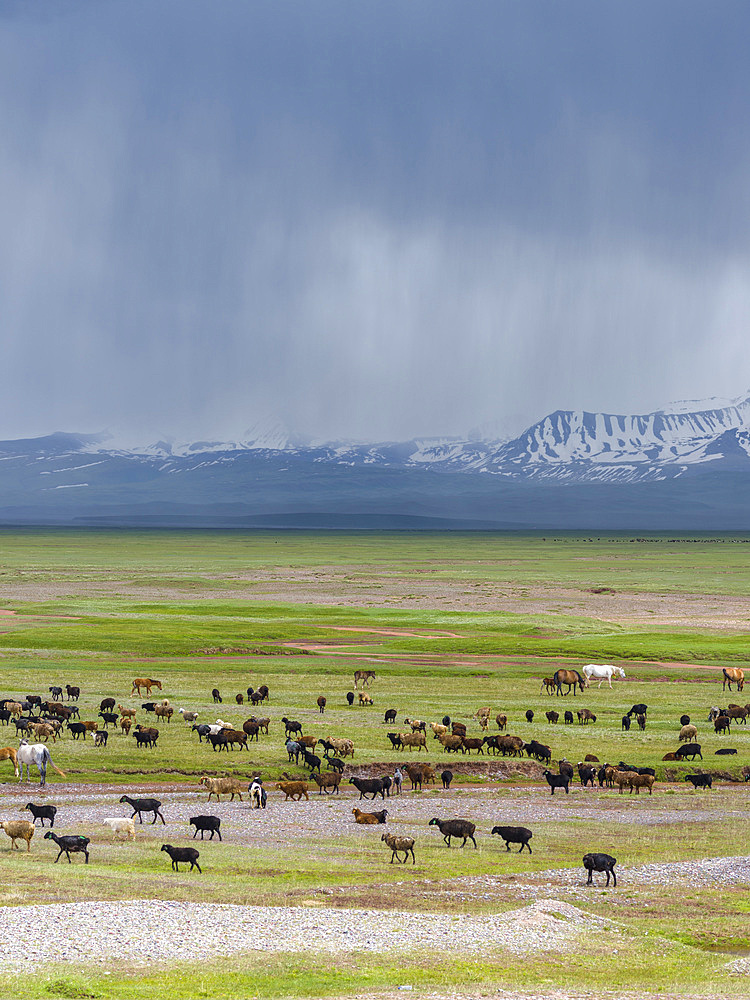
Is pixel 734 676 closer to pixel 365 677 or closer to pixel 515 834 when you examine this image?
pixel 365 677

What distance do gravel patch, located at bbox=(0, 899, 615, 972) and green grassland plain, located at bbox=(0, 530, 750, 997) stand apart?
0.74 meters

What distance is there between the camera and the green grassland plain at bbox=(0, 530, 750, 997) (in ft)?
65.7

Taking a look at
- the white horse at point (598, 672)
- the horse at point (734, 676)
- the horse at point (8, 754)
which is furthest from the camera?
the white horse at point (598, 672)

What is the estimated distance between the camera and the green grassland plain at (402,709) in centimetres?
2002

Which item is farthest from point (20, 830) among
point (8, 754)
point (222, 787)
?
point (8, 754)

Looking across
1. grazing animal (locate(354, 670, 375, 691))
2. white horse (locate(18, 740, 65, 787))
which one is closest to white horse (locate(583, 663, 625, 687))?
grazing animal (locate(354, 670, 375, 691))

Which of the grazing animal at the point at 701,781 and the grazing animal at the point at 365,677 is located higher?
the grazing animal at the point at 365,677

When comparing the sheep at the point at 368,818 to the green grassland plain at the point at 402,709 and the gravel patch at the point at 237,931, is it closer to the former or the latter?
the green grassland plain at the point at 402,709

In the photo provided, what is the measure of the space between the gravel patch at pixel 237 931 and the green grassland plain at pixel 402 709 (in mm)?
738

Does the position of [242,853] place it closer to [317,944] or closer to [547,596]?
[317,944]

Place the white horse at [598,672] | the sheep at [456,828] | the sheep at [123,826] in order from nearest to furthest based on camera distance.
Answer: the sheep at [123,826] → the sheep at [456,828] → the white horse at [598,672]

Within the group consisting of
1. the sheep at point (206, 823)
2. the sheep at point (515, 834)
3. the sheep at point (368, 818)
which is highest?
the sheep at point (206, 823)

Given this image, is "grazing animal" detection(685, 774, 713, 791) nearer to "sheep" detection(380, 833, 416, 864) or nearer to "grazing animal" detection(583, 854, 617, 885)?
"grazing animal" detection(583, 854, 617, 885)

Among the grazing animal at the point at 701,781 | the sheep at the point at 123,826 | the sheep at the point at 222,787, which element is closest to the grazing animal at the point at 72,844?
the sheep at the point at 123,826
